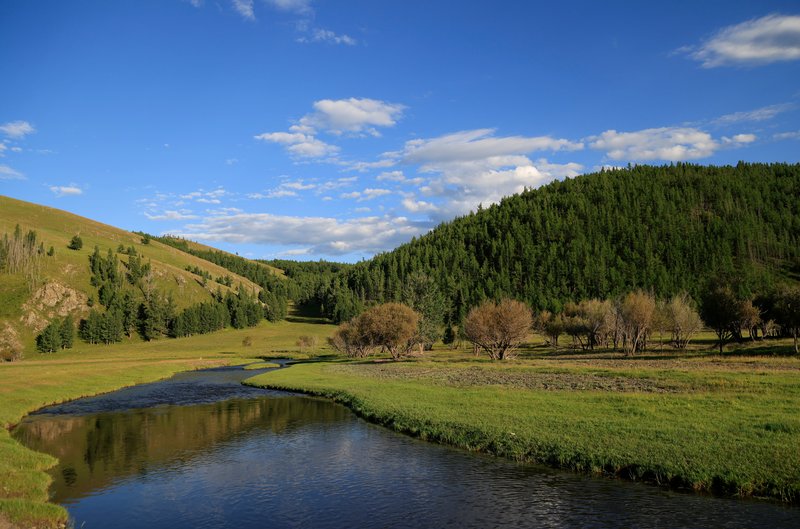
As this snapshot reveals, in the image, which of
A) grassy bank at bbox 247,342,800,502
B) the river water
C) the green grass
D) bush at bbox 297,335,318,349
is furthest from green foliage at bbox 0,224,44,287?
the river water

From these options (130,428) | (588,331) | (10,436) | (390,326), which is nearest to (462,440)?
(130,428)

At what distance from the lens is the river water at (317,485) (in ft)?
78.1

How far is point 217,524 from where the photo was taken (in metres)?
24.2

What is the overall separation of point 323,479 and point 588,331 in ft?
378

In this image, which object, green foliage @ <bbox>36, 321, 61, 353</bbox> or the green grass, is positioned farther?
green foliage @ <bbox>36, 321, 61, 353</bbox>

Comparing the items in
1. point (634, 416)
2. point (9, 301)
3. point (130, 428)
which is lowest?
point (130, 428)

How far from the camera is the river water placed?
23812 millimetres

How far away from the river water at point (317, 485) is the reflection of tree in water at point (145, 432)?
178 mm

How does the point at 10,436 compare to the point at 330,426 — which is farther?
the point at 330,426

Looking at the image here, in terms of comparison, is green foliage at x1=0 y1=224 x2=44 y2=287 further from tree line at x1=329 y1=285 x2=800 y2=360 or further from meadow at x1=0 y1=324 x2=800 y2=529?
tree line at x1=329 y1=285 x2=800 y2=360

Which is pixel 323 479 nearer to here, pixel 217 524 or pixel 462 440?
pixel 217 524

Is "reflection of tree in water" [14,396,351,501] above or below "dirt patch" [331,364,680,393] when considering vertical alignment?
below

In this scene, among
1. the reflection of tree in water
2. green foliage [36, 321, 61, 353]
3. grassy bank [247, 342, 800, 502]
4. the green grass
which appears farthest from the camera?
green foliage [36, 321, 61, 353]

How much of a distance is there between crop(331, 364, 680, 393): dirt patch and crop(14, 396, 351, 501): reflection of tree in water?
18104 mm
